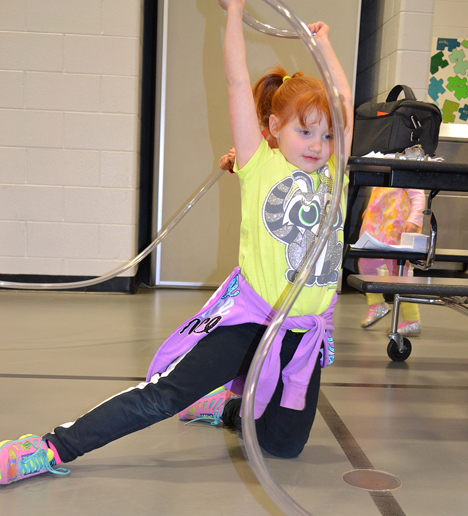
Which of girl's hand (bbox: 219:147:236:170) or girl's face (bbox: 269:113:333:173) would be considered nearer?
girl's face (bbox: 269:113:333:173)

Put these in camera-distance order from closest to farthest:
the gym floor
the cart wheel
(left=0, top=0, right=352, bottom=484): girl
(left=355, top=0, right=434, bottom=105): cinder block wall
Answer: the gym floor < (left=0, top=0, right=352, bottom=484): girl < the cart wheel < (left=355, top=0, right=434, bottom=105): cinder block wall

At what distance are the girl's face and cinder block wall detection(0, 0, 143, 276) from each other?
8.03 ft

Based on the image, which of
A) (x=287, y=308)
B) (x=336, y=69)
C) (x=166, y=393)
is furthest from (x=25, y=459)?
(x=336, y=69)

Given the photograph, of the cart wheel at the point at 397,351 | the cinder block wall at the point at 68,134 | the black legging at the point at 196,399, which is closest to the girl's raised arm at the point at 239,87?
the black legging at the point at 196,399

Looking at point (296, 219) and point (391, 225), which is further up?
point (296, 219)

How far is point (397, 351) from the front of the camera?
2312 millimetres

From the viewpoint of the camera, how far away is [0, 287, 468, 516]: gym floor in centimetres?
116

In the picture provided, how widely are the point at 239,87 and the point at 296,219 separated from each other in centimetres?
32

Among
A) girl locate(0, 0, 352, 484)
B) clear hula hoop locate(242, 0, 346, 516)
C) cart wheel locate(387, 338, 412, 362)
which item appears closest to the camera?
clear hula hoop locate(242, 0, 346, 516)

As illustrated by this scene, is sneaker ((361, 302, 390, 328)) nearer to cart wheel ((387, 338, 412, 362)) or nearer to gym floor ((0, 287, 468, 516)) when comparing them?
gym floor ((0, 287, 468, 516))

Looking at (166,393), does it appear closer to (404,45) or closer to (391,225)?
(391,225)

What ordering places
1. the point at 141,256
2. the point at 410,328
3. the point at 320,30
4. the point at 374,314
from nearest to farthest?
the point at 320,30, the point at 141,256, the point at 410,328, the point at 374,314

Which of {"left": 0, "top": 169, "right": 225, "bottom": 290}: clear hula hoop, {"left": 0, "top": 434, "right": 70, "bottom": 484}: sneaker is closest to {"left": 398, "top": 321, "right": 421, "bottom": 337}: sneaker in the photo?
{"left": 0, "top": 169, "right": 225, "bottom": 290}: clear hula hoop

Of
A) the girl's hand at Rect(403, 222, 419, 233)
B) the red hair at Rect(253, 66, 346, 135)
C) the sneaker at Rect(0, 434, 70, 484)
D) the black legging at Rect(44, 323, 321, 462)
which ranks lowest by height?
the sneaker at Rect(0, 434, 70, 484)
